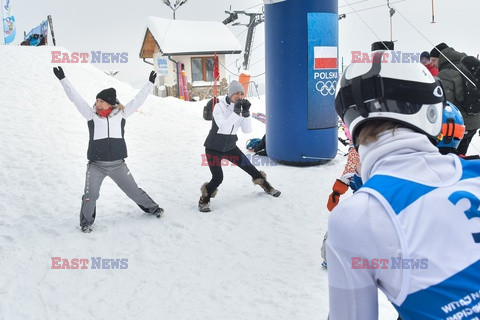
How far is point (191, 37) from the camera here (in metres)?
23.3

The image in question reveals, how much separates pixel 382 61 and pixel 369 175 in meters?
0.34

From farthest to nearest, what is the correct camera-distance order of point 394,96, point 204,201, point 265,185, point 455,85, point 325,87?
1. point 325,87
2. point 265,185
3. point 204,201
4. point 455,85
5. point 394,96

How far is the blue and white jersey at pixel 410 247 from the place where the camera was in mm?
1043

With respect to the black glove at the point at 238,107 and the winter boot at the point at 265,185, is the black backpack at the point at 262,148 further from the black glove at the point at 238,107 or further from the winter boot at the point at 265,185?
the black glove at the point at 238,107

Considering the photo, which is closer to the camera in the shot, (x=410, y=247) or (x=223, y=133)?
(x=410, y=247)

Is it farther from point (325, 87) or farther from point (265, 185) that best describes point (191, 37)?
point (265, 185)

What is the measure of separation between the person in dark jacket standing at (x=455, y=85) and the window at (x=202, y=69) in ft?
61.2

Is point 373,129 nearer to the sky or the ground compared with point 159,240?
nearer to the sky

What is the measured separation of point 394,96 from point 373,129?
0.11 meters

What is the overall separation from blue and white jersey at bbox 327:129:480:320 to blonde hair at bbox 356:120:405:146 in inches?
6.7

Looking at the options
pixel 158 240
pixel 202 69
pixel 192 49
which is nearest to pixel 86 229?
pixel 158 240

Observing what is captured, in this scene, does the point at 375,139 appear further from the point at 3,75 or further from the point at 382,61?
the point at 3,75

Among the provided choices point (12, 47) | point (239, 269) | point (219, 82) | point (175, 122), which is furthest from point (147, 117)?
point (219, 82)

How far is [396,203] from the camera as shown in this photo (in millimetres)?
1054
